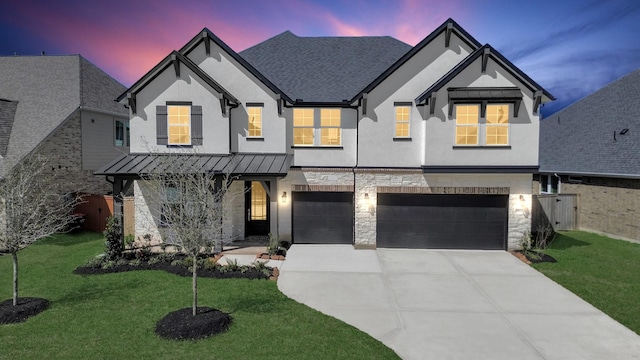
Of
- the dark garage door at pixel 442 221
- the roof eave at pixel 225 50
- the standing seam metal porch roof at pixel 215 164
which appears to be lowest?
the dark garage door at pixel 442 221

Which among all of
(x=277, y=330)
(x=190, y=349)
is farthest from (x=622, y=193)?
(x=190, y=349)

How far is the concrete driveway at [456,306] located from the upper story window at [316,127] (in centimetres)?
513

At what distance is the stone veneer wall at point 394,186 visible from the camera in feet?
49.2

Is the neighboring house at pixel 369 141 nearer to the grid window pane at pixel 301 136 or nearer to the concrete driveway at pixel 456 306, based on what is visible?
the grid window pane at pixel 301 136

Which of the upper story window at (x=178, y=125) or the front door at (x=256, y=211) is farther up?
the upper story window at (x=178, y=125)

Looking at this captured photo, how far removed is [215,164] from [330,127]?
531cm

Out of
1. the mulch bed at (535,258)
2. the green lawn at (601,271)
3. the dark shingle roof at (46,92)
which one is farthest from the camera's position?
the dark shingle roof at (46,92)

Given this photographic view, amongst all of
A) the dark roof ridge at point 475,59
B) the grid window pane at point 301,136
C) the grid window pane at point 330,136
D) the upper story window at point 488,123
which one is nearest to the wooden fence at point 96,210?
the grid window pane at point 301,136

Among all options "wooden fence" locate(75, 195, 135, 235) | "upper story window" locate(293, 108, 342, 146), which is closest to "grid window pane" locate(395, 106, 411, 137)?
"upper story window" locate(293, 108, 342, 146)

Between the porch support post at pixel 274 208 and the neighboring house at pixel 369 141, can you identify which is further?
the porch support post at pixel 274 208

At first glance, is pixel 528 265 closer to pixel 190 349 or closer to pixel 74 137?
pixel 190 349

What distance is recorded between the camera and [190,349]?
698 cm

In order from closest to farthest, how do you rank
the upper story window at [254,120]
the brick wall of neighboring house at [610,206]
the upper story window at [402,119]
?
1. the upper story window at [402,119]
2. the upper story window at [254,120]
3. the brick wall of neighboring house at [610,206]

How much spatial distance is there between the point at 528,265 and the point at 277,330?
1031 cm
